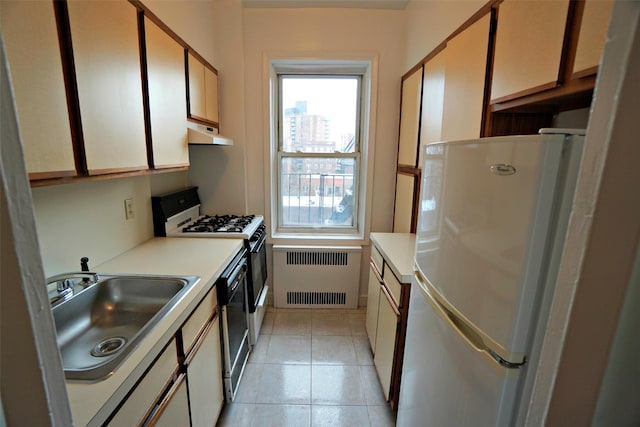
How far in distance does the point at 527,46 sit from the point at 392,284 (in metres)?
1.28

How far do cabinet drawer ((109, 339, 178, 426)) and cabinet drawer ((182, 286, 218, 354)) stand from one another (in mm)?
87

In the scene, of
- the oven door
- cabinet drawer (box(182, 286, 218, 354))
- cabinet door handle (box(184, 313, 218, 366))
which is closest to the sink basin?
cabinet drawer (box(182, 286, 218, 354))

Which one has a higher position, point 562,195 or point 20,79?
point 20,79

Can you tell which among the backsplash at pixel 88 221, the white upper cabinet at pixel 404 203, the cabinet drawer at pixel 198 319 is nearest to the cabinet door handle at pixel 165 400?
the cabinet drawer at pixel 198 319

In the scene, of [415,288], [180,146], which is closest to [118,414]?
[415,288]

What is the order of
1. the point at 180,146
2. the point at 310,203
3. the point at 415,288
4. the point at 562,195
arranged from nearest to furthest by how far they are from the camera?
the point at 562,195
the point at 415,288
the point at 180,146
the point at 310,203

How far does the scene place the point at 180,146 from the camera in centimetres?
187

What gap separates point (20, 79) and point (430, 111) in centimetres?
198

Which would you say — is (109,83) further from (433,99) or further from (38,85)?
(433,99)

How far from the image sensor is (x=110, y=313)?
51.8 inches

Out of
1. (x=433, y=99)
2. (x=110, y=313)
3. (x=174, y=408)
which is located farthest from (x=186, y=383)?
(x=433, y=99)

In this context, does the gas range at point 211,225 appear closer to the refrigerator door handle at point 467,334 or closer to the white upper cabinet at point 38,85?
the white upper cabinet at point 38,85

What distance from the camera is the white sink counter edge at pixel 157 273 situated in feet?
2.39

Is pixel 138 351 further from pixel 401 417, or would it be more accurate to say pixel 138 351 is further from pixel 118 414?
pixel 401 417
